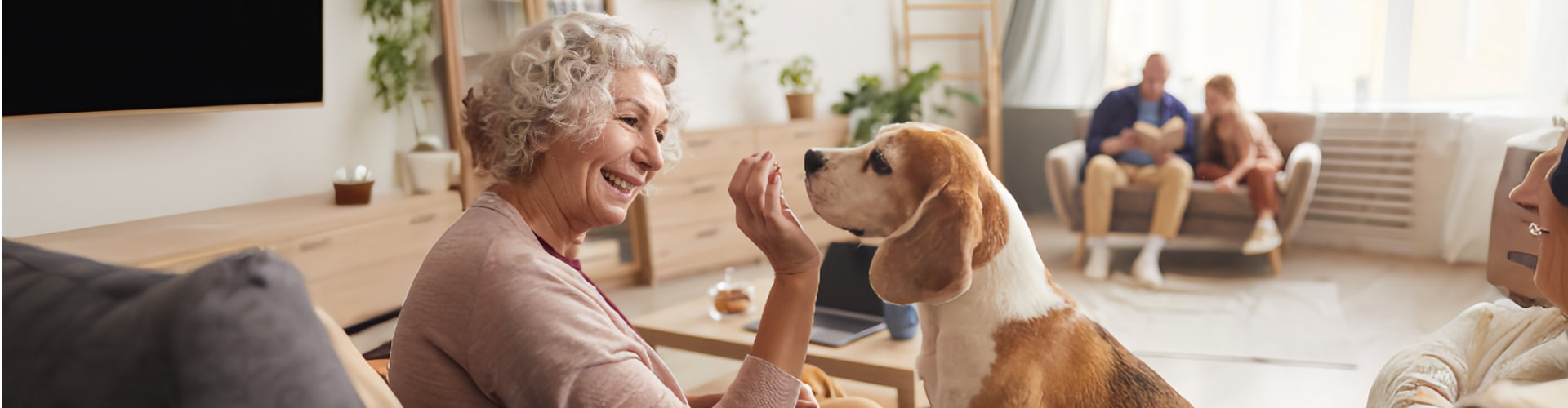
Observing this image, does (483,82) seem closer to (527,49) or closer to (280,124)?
(527,49)

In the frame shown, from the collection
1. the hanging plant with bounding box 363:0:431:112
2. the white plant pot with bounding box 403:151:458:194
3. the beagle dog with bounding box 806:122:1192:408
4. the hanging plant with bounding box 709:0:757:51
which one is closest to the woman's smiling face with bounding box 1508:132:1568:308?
the beagle dog with bounding box 806:122:1192:408

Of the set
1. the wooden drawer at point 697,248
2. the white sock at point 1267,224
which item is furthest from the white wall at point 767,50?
the white sock at point 1267,224

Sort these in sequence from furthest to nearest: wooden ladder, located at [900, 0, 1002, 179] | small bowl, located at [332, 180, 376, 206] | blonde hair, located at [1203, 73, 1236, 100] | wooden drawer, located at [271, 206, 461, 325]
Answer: wooden ladder, located at [900, 0, 1002, 179]
blonde hair, located at [1203, 73, 1236, 100]
small bowl, located at [332, 180, 376, 206]
wooden drawer, located at [271, 206, 461, 325]

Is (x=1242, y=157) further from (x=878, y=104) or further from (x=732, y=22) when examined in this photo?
(x=732, y=22)

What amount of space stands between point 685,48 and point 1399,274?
3.35 metres

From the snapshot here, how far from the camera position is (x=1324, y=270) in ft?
14.6

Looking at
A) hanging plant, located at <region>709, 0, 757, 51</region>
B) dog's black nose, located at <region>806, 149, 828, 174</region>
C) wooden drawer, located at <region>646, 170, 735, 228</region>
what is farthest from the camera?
hanging plant, located at <region>709, 0, 757, 51</region>

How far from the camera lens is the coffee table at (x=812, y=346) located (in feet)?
7.04

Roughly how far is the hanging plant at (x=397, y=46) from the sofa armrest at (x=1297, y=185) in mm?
3593

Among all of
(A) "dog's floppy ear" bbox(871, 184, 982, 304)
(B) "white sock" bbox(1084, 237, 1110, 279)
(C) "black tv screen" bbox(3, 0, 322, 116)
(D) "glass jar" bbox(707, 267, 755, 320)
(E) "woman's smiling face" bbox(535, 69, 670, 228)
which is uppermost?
(C) "black tv screen" bbox(3, 0, 322, 116)

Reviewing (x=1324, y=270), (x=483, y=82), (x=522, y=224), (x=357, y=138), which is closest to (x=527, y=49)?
(x=483, y=82)

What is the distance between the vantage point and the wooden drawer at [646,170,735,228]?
4422 millimetres

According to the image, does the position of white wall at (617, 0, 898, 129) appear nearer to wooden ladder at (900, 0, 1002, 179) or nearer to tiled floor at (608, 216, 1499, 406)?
wooden ladder at (900, 0, 1002, 179)

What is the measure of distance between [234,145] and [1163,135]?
149 inches
